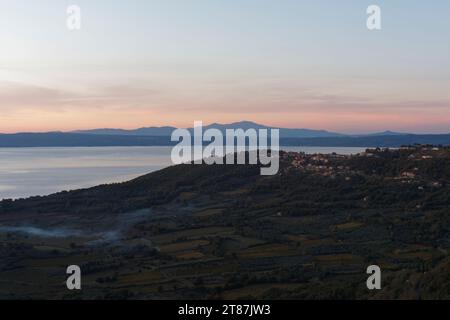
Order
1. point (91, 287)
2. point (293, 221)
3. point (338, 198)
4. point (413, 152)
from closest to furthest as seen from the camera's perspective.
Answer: point (91, 287), point (293, 221), point (338, 198), point (413, 152)

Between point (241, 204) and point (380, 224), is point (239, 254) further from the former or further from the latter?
point (241, 204)

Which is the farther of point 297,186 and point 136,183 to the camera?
point 136,183

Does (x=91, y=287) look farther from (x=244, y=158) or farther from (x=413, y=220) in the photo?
(x=244, y=158)

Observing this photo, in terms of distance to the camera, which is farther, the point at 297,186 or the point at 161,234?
the point at 297,186

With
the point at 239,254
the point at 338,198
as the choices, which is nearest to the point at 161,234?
the point at 239,254

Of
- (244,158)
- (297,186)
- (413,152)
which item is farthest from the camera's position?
(244,158)

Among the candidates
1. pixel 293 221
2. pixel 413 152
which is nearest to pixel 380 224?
pixel 293 221
